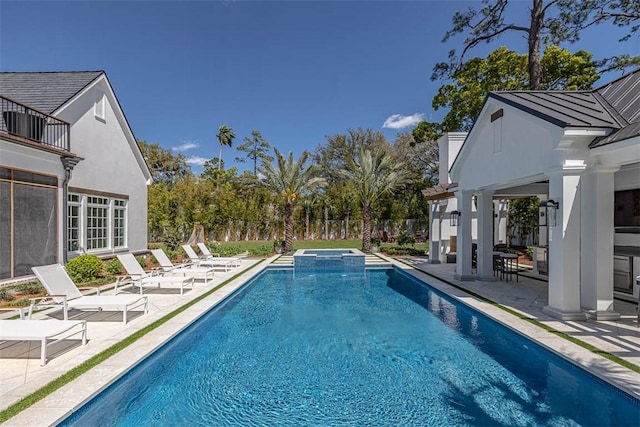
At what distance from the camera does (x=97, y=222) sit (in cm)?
1361

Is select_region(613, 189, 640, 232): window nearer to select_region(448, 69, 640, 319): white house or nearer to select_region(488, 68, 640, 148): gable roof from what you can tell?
select_region(448, 69, 640, 319): white house

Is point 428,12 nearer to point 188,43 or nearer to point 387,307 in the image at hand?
point 188,43

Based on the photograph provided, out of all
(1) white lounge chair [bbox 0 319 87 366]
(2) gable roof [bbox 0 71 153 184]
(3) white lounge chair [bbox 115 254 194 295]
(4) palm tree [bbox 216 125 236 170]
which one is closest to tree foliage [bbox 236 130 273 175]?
(4) palm tree [bbox 216 125 236 170]

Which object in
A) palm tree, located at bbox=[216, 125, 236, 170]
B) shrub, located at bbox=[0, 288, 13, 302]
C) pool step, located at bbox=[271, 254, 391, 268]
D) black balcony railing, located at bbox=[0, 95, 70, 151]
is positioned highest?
palm tree, located at bbox=[216, 125, 236, 170]

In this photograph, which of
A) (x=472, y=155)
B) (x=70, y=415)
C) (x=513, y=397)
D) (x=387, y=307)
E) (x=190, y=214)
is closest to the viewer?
(x=70, y=415)

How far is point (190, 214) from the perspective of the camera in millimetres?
25719

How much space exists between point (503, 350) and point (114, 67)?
73.4ft

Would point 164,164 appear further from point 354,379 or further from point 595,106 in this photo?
point 595,106

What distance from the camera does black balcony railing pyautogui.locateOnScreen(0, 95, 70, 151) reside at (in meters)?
9.84

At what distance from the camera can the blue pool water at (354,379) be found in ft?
12.9

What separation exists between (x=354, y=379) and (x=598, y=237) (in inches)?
230

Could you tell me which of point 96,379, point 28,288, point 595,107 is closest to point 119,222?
point 28,288

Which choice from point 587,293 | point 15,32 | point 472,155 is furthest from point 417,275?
point 15,32

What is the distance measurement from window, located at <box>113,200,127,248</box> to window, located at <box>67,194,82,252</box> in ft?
7.35
